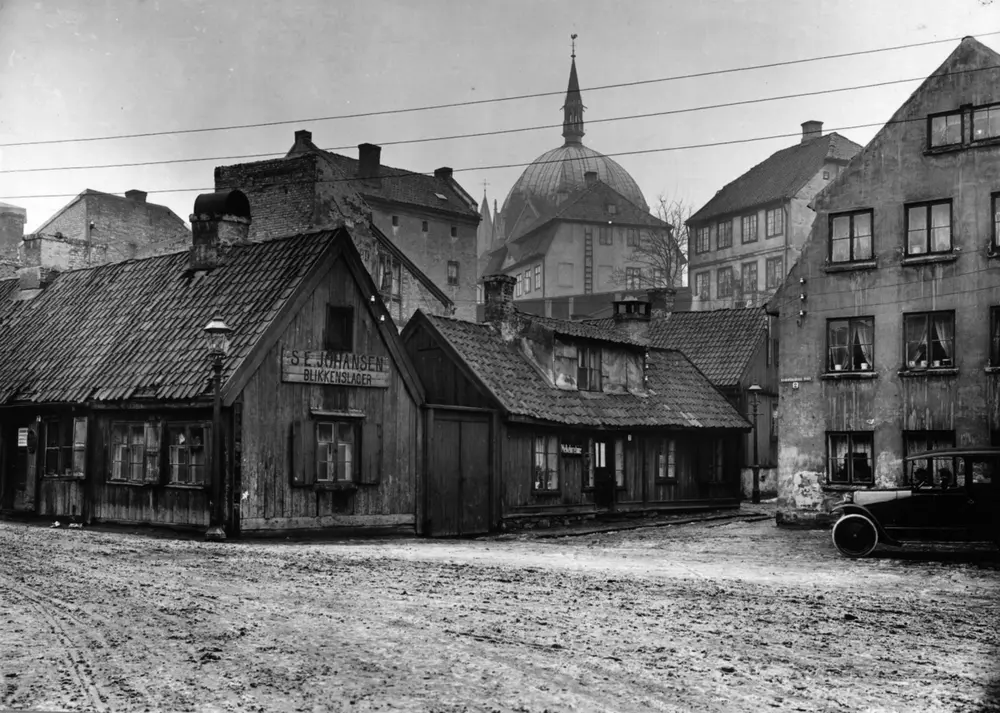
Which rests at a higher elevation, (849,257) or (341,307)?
(849,257)

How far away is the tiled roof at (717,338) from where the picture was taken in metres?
41.8

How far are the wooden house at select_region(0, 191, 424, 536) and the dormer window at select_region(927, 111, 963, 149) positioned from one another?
43.8 ft

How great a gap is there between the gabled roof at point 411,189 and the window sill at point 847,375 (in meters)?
32.5

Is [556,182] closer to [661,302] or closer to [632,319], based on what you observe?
[661,302]

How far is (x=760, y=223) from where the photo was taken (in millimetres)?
68688

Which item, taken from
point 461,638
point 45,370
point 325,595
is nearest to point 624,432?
point 45,370

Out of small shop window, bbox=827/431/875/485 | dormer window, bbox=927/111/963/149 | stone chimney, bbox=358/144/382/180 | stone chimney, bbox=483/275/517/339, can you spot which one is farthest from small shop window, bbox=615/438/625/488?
stone chimney, bbox=358/144/382/180

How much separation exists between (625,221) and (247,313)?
→ 6533 centimetres

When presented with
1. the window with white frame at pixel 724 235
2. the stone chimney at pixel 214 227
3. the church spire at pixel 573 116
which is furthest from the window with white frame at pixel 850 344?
the church spire at pixel 573 116

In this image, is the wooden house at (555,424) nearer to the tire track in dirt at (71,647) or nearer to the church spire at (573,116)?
the tire track in dirt at (71,647)

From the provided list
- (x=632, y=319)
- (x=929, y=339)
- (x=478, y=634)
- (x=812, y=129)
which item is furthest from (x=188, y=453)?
(x=812, y=129)

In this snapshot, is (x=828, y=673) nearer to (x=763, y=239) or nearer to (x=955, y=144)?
(x=955, y=144)

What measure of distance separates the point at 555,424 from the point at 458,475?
372 centimetres

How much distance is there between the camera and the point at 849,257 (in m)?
27.5
